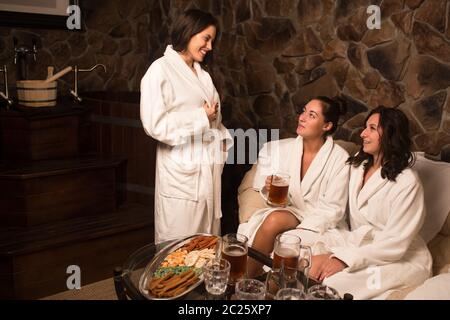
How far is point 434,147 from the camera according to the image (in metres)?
2.52

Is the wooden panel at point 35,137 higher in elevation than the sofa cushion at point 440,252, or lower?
higher

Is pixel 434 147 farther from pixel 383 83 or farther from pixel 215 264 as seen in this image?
pixel 215 264

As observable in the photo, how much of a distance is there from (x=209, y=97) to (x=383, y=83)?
0.97 metres

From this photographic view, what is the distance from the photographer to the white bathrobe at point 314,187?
235 centimetres

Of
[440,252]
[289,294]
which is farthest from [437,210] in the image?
[289,294]

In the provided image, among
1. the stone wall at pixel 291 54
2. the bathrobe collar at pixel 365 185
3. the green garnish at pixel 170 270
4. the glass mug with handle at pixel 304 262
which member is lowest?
the green garnish at pixel 170 270

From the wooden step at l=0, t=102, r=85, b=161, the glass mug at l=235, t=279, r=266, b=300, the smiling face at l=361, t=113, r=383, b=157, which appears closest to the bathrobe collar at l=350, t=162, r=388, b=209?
the smiling face at l=361, t=113, r=383, b=157

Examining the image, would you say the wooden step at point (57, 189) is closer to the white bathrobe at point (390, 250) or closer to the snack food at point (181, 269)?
the snack food at point (181, 269)

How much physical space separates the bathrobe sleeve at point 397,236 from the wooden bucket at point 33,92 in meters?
1.87

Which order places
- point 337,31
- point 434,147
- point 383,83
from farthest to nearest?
point 337,31 → point 383,83 → point 434,147

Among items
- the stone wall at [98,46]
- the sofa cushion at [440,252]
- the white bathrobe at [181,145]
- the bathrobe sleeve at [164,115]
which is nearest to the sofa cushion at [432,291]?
the sofa cushion at [440,252]

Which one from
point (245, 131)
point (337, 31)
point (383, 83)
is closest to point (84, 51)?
point (245, 131)

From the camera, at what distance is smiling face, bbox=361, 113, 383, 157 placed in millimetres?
2127

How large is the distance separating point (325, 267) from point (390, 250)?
0.27 m
